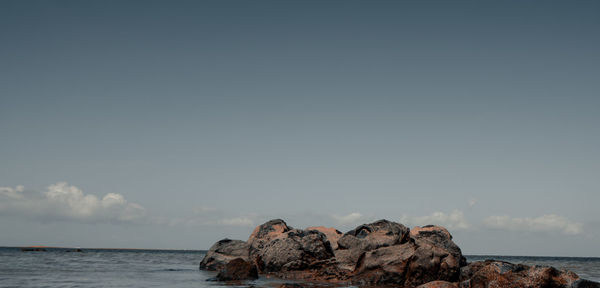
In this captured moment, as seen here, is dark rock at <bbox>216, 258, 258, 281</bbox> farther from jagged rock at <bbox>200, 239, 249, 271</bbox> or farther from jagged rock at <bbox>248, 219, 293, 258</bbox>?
jagged rock at <bbox>200, 239, 249, 271</bbox>

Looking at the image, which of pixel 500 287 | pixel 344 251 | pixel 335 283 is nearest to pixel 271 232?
pixel 344 251

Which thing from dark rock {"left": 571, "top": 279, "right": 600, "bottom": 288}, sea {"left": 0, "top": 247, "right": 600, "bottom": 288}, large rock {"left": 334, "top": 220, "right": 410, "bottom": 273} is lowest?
sea {"left": 0, "top": 247, "right": 600, "bottom": 288}

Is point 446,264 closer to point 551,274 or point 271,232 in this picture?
point 551,274

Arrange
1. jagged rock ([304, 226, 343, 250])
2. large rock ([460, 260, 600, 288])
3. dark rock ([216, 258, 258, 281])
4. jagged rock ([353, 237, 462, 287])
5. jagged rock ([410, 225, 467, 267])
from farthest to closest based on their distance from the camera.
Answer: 1. jagged rock ([304, 226, 343, 250])
2. jagged rock ([410, 225, 467, 267])
3. dark rock ([216, 258, 258, 281])
4. jagged rock ([353, 237, 462, 287])
5. large rock ([460, 260, 600, 288])

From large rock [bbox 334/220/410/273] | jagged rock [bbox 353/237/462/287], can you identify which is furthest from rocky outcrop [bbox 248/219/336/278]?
jagged rock [bbox 353/237/462/287]

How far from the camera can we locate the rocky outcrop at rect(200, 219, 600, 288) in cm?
1588

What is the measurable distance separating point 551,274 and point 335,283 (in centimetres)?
994

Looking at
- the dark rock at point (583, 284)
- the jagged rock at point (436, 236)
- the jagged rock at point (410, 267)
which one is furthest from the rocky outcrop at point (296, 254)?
the dark rock at point (583, 284)

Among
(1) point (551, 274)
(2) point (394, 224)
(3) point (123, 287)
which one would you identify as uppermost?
(2) point (394, 224)

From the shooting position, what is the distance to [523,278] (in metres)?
15.3

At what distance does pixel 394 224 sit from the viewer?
28484 mm

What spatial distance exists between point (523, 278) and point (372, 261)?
8446 millimetres

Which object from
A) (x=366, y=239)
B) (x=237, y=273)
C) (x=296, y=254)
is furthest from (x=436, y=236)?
(x=237, y=273)

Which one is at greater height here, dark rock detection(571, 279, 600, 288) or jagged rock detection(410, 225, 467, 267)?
jagged rock detection(410, 225, 467, 267)
